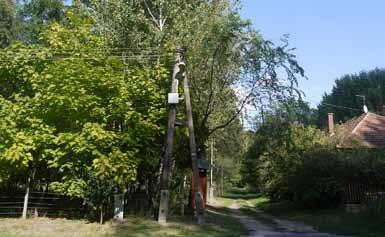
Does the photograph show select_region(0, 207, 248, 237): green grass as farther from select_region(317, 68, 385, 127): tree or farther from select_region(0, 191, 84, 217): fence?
select_region(317, 68, 385, 127): tree

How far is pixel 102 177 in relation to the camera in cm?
1680

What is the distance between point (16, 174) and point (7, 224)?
321 centimetres

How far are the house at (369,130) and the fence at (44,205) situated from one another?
2085 centimetres

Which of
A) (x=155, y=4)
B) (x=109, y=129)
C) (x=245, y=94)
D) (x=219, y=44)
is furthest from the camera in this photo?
(x=155, y=4)

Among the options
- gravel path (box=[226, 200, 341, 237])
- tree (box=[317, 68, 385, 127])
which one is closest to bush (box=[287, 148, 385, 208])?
gravel path (box=[226, 200, 341, 237])

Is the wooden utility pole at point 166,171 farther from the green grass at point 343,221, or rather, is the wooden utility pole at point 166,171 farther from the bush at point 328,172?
the bush at point 328,172

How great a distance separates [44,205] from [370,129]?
25.7 m

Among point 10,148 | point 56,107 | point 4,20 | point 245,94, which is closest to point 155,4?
point 245,94

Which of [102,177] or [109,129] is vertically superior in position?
[109,129]

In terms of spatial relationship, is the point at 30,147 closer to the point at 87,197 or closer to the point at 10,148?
the point at 10,148

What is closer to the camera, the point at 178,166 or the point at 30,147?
the point at 30,147

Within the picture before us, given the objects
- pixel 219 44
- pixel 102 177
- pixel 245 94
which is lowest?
pixel 102 177

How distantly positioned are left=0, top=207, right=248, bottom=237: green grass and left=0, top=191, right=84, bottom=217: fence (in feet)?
4.87

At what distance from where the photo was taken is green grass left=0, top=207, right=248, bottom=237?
47.8 ft
